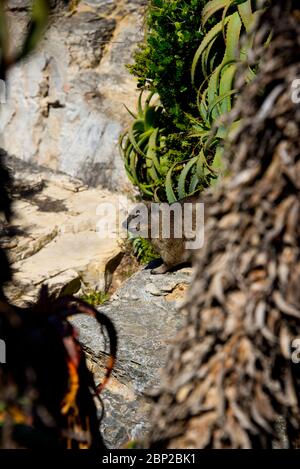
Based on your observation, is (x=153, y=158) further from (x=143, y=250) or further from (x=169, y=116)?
(x=143, y=250)

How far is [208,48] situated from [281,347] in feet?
12.3

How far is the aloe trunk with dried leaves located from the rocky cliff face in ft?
21.1

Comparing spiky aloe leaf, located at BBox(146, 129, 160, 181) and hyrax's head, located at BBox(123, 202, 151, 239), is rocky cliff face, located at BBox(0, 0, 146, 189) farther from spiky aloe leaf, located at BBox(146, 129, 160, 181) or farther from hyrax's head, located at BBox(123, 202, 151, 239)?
hyrax's head, located at BBox(123, 202, 151, 239)

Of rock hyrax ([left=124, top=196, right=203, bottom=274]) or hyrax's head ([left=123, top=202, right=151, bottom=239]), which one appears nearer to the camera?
rock hyrax ([left=124, top=196, right=203, bottom=274])

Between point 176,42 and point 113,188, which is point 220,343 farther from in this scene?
point 113,188

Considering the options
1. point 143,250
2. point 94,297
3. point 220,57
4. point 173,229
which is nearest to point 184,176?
point 173,229

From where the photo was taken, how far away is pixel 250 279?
1530 mm

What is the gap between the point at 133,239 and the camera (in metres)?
6.46

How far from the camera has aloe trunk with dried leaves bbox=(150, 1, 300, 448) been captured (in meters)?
1.48

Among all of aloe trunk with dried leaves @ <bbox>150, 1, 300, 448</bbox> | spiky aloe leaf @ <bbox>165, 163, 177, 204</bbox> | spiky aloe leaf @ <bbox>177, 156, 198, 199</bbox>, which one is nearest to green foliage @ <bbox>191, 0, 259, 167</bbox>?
spiky aloe leaf @ <bbox>177, 156, 198, 199</bbox>

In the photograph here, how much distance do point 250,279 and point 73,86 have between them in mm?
7203

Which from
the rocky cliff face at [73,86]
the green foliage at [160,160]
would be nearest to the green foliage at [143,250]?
the green foliage at [160,160]

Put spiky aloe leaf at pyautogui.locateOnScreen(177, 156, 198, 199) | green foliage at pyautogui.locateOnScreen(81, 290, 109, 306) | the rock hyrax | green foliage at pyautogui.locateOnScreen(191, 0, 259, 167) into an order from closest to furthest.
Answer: green foliage at pyautogui.locateOnScreen(191, 0, 259, 167), the rock hyrax, spiky aloe leaf at pyautogui.locateOnScreen(177, 156, 198, 199), green foliage at pyautogui.locateOnScreen(81, 290, 109, 306)

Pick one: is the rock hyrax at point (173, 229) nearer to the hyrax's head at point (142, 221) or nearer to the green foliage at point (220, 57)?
the hyrax's head at point (142, 221)
